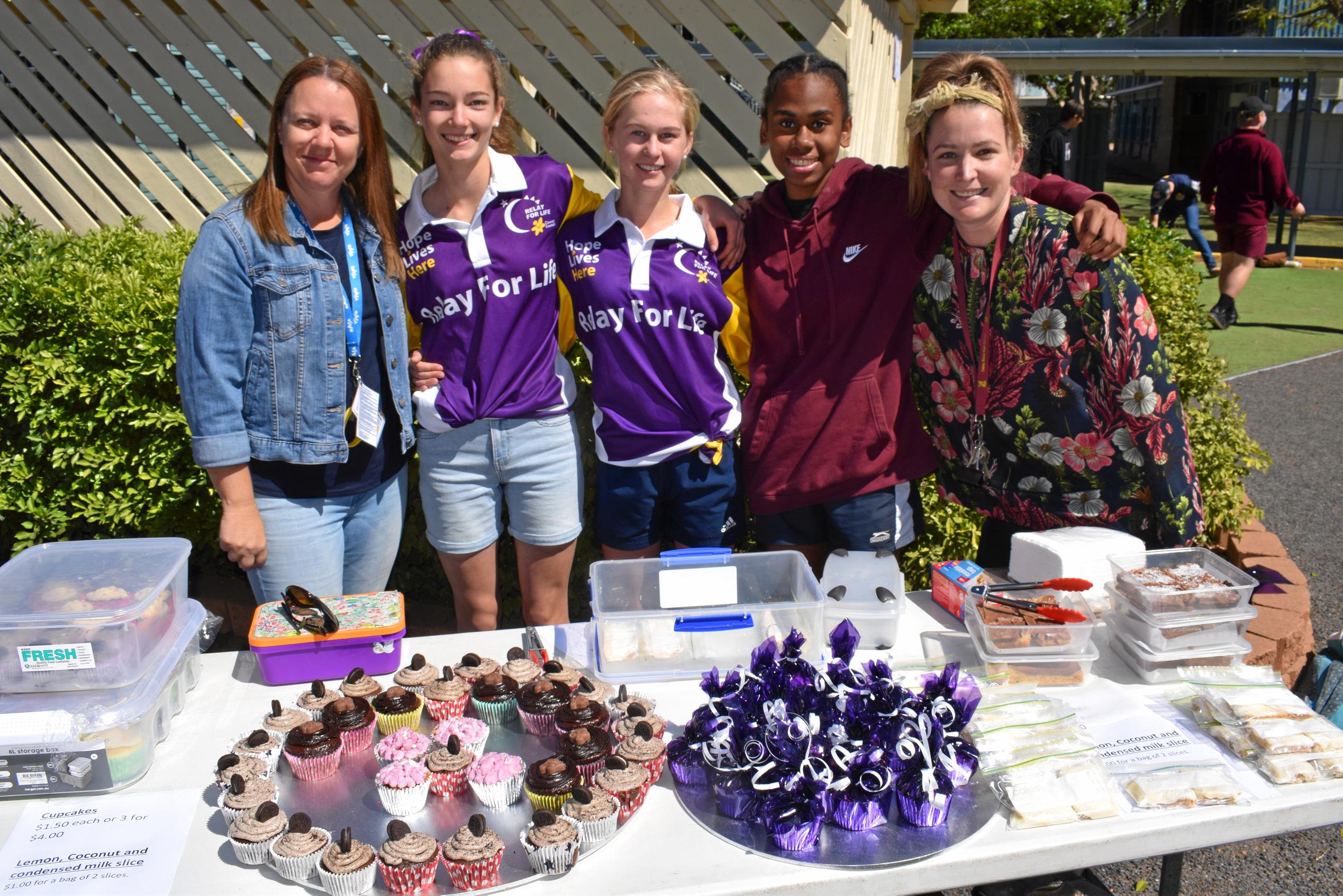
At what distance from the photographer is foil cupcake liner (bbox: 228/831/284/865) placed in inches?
62.6

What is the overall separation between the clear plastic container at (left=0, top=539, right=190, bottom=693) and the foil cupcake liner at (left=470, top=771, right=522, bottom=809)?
73 cm

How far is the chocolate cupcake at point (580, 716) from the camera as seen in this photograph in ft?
6.15

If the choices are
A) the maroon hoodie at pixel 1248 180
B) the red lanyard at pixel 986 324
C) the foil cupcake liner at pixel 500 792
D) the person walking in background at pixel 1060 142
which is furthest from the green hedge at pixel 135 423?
the person walking in background at pixel 1060 142

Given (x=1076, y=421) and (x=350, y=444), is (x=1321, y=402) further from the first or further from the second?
(x=350, y=444)

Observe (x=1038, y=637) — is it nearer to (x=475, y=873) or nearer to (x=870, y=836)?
(x=870, y=836)

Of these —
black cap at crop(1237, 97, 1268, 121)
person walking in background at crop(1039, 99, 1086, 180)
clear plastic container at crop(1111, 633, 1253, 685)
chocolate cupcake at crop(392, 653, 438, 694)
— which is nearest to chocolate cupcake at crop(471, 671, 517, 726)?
chocolate cupcake at crop(392, 653, 438, 694)

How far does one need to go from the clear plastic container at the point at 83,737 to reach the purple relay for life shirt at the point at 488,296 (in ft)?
3.24

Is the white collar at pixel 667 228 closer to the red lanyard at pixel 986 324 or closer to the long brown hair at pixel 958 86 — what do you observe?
the long brown hair at pixel 958 86

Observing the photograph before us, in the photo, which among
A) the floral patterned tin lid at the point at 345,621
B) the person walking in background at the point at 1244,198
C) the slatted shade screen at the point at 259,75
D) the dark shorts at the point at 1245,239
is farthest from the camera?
the dark shorts at the point at 1245,239

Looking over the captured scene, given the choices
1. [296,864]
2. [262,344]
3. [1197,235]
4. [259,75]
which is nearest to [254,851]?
[296,864]

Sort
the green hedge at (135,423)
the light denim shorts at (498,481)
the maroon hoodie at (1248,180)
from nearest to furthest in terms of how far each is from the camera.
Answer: the light denim shorts at (498,481)
the green hedge at (135,423)
the maroon hoodie at (1248,180)

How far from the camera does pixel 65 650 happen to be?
1.85 metres

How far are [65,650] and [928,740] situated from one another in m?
1.59

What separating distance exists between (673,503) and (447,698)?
946 mm
